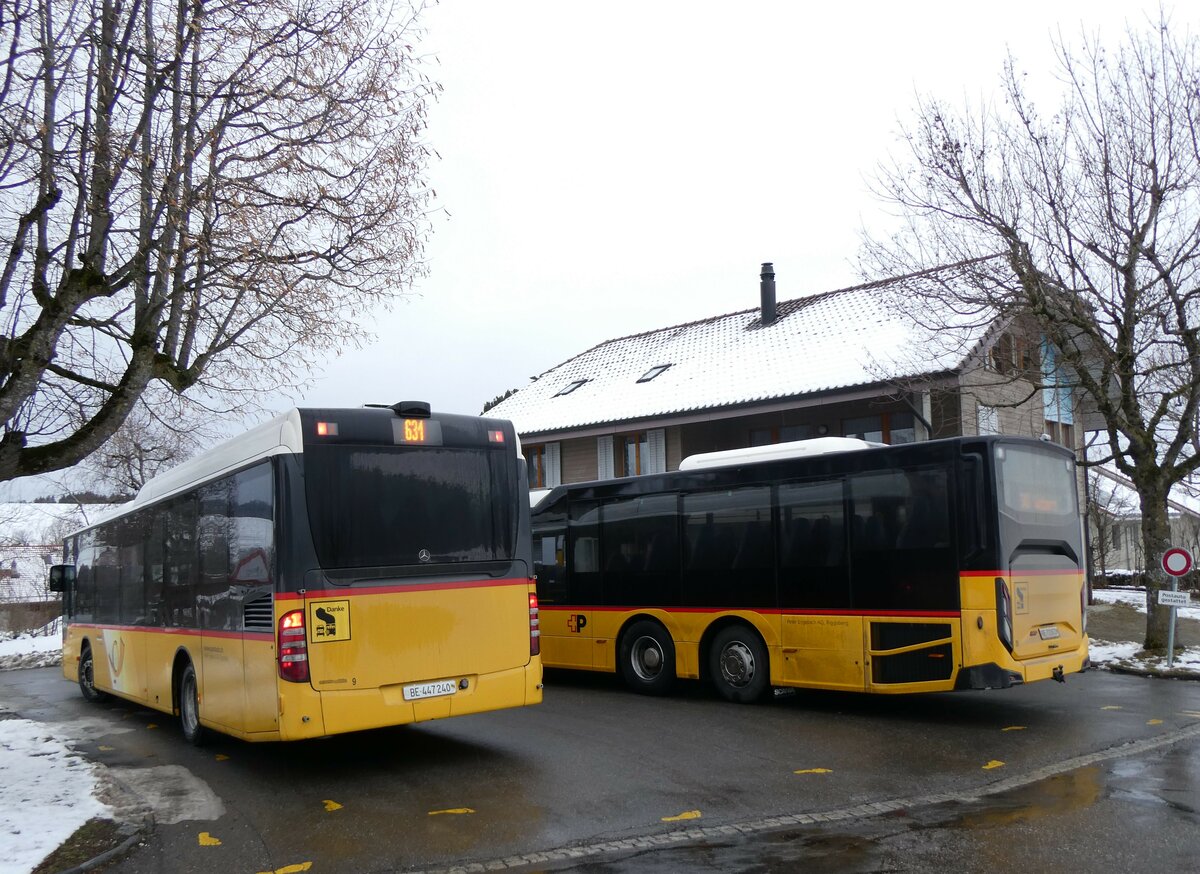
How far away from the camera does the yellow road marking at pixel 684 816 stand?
23.1 ft

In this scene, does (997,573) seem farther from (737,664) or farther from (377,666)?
(377,666)

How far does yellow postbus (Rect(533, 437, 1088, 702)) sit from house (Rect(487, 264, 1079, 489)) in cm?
623

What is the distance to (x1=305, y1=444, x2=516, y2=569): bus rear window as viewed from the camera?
8492 mm

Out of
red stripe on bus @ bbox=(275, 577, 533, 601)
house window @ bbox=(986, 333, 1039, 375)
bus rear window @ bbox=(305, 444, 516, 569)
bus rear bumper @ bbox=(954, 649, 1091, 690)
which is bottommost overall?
bus rear bumper @ bbox=(954, 649, 1091, 690)

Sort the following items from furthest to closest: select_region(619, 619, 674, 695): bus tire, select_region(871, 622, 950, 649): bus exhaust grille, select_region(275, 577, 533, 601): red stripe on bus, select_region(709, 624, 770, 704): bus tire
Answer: select_region(619, 619, 674, 695): bus tire, select_region(709, 624, 770, 704): bus tire, select_region(871, 622, 950, 649): bus exhaust grille, select_region(275, 577, 533, 601): red stripe on bus

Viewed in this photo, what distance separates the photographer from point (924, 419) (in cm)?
2206

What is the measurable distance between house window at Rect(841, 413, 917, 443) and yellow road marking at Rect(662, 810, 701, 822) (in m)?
18.0

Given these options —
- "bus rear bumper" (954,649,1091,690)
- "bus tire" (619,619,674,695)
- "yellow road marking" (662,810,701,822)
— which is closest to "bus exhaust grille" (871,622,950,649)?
"bus rear bumper" (954,649,1091,690)

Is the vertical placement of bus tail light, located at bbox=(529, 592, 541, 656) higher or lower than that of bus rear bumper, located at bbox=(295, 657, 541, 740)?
higher

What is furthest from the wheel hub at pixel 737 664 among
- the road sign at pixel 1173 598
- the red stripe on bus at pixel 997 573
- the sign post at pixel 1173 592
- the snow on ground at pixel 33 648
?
the snow on ground at pixel 33 648

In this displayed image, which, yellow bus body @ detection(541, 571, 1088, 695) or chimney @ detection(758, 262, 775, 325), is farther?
chimney @ detection(758, 262, 775, 325)

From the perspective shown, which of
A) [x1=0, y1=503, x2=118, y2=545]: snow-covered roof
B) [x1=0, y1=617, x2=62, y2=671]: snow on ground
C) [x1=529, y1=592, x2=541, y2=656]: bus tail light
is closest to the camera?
[x1=529, y1=592, x2=541, y2=656]: bus tail light

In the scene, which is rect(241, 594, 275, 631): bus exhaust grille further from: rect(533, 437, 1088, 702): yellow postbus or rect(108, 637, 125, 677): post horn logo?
rect(533, 437, 1088, 702): yellow postbus

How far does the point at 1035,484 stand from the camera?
11172mm
